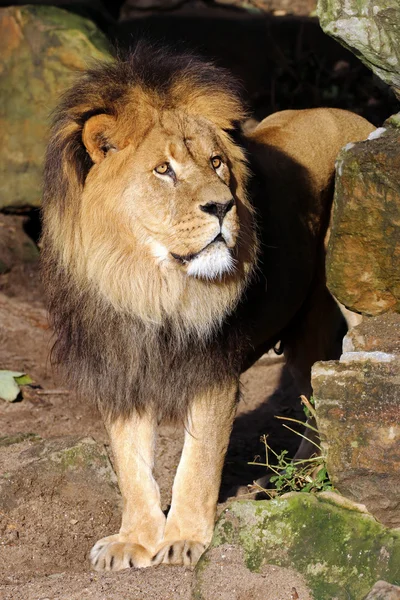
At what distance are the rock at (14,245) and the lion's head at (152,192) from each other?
3660 mm

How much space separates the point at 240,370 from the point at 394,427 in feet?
3.96

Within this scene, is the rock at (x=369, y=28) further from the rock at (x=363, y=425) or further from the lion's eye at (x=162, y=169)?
the rock at (x=363, y=425)

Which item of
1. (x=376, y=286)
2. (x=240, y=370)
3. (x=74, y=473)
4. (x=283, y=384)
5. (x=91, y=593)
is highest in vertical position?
(x=376, y=286)

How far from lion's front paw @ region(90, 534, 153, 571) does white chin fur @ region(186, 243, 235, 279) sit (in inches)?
45.2

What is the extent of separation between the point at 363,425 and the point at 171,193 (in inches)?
42.3

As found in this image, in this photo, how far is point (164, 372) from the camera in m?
4.04

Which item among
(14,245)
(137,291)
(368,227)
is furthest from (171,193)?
(14,245)

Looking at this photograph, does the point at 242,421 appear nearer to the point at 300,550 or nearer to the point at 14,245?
the point at 14,245

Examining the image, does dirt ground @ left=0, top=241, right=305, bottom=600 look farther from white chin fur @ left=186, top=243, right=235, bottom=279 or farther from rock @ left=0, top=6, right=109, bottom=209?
white chin fur @ left=186, top=243, right=235, bottom=279

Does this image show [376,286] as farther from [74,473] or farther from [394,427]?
[74,473]

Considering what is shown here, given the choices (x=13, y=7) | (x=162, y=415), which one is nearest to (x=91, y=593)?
(x=162, y=415)

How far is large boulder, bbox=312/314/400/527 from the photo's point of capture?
10.5 feet

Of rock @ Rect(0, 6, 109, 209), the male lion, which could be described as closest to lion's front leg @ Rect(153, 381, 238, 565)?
the male lion

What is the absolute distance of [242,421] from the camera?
662 cm
